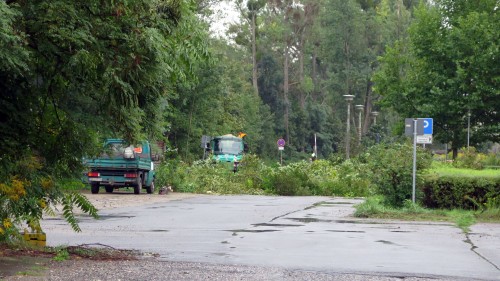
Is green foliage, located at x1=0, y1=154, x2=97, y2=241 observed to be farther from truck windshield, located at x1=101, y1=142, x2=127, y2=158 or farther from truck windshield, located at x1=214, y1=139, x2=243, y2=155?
truck windshield, located at x1=214, y1=139, x2=243, y2=155

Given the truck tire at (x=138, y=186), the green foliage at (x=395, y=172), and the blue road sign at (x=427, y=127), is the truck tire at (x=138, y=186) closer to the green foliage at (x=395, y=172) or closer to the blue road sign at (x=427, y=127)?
the green foliage at (x=395, y=172)

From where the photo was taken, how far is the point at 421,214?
2367 centimetres

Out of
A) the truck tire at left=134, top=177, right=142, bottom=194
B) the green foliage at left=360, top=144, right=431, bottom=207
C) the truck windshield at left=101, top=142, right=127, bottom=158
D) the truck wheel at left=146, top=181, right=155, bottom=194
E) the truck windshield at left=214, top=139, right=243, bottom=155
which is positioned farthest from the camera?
the truck windshield at left=214, top=139, right=243, bottom=155

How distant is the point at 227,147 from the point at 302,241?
1874 inches

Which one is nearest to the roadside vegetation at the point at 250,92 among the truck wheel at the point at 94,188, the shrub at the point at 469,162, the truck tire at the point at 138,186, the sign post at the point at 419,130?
the shrub at the point at 469,162

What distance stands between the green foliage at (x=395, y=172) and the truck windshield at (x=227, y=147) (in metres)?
38.0

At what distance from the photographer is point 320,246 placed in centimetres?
1488

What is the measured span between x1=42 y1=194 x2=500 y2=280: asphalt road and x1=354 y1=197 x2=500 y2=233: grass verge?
84 centimetres

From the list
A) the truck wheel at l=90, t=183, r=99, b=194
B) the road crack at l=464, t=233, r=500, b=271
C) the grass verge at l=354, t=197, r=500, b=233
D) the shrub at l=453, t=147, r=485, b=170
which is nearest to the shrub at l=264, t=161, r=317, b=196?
the shrub at l=453, t=147, r=485, b=170

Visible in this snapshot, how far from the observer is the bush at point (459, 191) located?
2445 cm

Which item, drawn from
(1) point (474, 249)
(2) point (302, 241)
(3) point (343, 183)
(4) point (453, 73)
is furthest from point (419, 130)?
(4) point (453, 73)

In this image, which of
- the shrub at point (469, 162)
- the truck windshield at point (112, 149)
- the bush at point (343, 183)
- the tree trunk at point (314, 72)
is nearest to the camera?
the truck windshield at point (112, 149)

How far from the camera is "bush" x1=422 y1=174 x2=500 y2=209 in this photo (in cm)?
2445

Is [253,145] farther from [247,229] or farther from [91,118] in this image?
[91,118]
